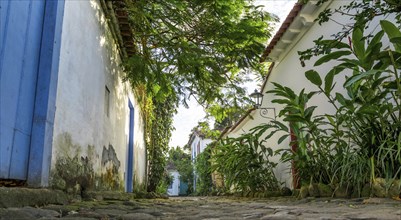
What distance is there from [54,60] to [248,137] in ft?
15.4

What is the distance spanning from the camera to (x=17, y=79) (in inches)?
97.3

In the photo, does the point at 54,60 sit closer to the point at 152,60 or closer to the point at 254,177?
the point at 152,60

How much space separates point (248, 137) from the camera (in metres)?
6.87

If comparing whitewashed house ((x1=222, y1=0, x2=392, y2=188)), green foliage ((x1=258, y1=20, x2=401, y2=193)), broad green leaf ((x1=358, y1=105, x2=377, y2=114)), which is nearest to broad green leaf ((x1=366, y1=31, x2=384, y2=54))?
green foliage ((x1=258, y1=20, x2=401, y2=193))

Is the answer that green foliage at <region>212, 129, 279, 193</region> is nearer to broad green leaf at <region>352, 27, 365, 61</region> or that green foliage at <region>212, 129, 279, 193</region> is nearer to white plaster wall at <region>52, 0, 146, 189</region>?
white plaster wall at <region>52, 0, 146, 189</region>

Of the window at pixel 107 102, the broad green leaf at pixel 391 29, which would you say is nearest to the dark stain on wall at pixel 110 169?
the window at pixel 107 102

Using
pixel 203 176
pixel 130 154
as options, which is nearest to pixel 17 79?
pixel 130 154

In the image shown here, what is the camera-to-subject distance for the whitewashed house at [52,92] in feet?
7.84

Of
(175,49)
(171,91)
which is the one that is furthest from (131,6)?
(171,91)

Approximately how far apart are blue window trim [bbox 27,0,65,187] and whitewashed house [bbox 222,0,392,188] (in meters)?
3.94

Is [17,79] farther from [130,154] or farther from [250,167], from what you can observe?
[130,154]

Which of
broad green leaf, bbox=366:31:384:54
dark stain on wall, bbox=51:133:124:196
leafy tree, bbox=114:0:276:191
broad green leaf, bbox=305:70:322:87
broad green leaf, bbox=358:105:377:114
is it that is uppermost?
leafy tree, bbox=114:0:276:191

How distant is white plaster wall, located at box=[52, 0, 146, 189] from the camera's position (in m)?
3.06

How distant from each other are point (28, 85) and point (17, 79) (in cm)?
14
